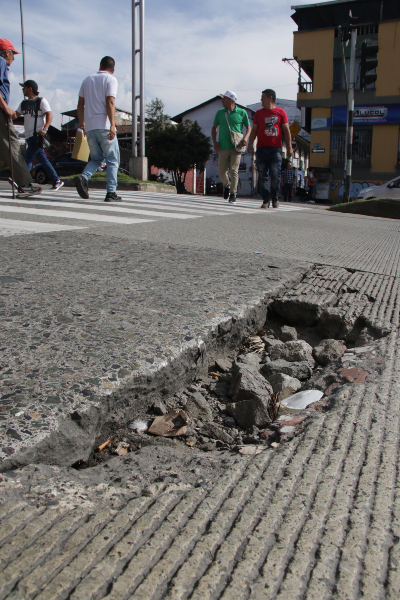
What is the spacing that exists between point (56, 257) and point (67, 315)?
1.12 metres

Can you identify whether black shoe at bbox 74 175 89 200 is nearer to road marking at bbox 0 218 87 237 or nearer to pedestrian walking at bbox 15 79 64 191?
pedestrian walking at bbox 15 79 64 191

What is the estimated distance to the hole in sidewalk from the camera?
1.11 meters

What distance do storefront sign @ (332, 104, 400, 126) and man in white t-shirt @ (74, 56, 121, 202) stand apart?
25253mm

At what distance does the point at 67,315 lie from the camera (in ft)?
5.45

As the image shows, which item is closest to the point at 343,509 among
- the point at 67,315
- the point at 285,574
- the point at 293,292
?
the point at 285,574

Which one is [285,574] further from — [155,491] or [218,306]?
[218,306]

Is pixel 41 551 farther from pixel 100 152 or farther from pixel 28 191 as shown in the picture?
pixel 28 191

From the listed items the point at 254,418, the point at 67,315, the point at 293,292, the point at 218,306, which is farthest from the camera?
the point at 293,292

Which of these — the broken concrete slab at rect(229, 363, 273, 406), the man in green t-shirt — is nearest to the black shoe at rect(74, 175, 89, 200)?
the man in green t-shirt

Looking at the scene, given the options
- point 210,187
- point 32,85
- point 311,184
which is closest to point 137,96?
point 32,85

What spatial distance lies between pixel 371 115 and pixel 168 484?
101 ft

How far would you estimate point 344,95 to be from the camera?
92.5 ft

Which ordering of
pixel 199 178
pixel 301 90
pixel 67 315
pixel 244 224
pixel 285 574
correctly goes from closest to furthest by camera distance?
pixel 285 574
pixel 67 315
pixel 244 224
pixel 301 90
pixel 199 178

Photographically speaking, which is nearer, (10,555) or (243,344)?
(10,555)
